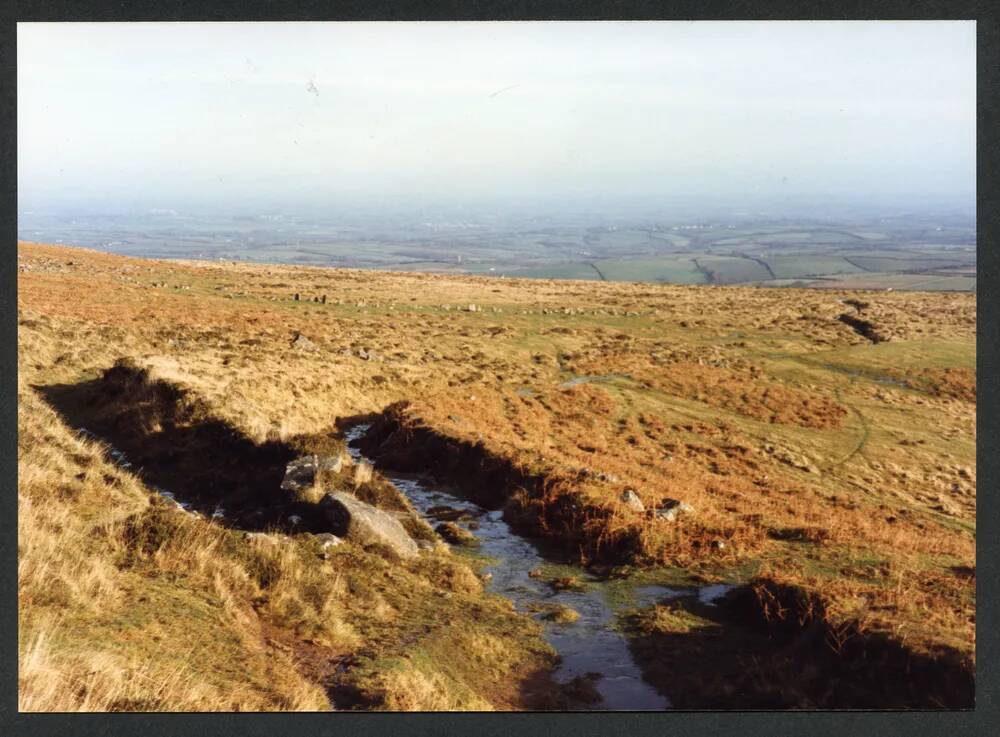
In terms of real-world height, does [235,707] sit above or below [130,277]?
below

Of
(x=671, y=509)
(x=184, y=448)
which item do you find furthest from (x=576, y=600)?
(x=184, y=448)

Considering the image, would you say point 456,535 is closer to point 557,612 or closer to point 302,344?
point 557,612

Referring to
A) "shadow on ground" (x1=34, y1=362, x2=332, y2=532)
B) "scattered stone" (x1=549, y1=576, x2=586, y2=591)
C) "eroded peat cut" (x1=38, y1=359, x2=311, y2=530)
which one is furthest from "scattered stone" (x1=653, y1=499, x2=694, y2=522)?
"eroded peat cut" (x1=38, y1=359, x2=311, y2=530)

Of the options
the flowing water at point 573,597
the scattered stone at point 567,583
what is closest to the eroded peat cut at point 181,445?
the flowing water at point 573,597

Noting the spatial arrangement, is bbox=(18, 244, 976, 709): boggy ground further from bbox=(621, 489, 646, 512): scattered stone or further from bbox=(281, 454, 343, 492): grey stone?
bbox=(281, 454, 343, 492): grey stone

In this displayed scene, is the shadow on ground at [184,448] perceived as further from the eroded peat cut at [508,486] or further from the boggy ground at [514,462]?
the eroded peat cut at [508,486]
